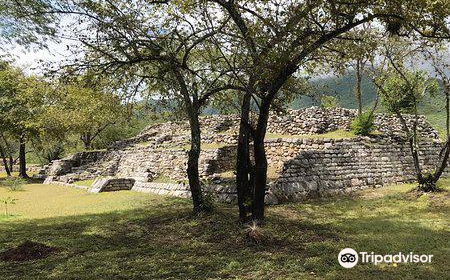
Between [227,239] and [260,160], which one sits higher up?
[260,160]

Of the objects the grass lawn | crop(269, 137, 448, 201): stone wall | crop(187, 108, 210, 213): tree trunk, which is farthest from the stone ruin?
the grass lawn

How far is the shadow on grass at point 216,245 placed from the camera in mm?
6318

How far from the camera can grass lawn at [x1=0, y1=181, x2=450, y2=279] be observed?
6383 mm

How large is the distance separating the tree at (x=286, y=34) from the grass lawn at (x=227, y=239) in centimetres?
152

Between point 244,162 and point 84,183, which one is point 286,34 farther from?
point 84,183

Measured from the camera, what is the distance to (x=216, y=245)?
8.34m

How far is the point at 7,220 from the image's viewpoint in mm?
12109

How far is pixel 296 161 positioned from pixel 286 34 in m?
7.75

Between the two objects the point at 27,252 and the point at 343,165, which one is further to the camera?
the point at 343,165

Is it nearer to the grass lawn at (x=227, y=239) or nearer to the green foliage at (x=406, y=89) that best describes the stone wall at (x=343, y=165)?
the grass lawn at (x=227, y=239)

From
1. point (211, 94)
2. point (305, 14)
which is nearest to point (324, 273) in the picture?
point (305, 14)

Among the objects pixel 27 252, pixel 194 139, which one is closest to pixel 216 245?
pixel 194 139

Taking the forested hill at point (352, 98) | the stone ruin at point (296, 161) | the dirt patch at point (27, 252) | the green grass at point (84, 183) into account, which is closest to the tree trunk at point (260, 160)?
the forested hill at point (352, 98)

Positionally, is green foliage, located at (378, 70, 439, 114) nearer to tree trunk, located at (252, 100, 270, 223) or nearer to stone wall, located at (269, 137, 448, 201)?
stone wall, located at (269, 137, 448, 201)
